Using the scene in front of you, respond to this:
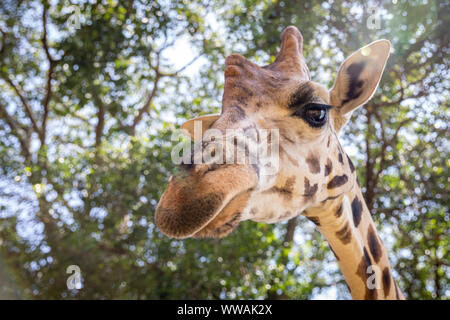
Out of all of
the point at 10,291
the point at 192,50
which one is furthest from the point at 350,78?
the point at 10,291

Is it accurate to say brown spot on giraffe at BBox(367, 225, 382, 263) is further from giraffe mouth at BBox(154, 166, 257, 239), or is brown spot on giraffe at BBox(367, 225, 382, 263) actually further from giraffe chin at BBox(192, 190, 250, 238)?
giraffe mouth at BBox(154, 166, 257, 239)

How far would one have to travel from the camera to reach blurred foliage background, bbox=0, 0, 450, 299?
6.09 metres

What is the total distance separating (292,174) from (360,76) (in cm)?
82

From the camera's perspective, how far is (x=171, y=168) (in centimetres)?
620

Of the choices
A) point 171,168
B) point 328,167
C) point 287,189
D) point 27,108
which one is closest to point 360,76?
point 328,167

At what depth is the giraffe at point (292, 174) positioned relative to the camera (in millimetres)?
1774

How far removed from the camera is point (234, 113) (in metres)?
2.16

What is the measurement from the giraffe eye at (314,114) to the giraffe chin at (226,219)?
0.63m

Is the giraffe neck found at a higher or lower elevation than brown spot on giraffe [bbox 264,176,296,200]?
lower

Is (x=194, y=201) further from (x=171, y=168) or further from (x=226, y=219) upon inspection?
(x=171, y=168)

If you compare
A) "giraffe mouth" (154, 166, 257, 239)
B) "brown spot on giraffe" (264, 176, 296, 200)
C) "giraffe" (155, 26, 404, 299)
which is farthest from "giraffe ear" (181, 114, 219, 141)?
"giraffe mouth" (154, 166, 257, 239)

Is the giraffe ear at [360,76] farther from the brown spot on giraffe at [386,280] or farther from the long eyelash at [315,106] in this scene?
the brown spot on giraffe at [386,280]
